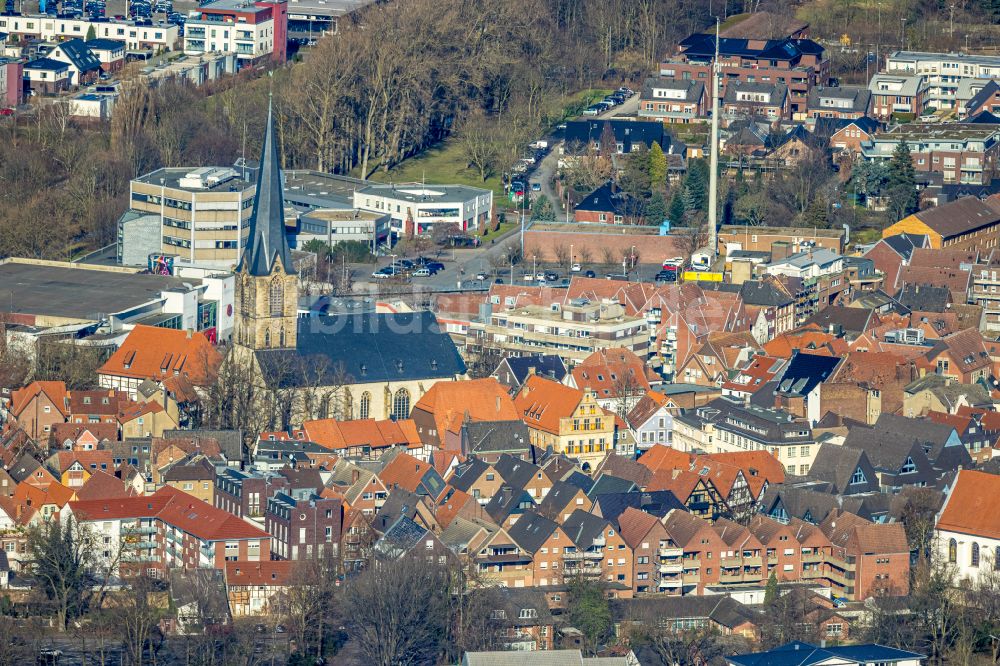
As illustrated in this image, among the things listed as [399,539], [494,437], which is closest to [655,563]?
[399,539]

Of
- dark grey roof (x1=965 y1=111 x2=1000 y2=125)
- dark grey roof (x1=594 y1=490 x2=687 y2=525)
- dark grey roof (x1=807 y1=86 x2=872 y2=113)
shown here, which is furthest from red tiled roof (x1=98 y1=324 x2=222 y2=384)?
dark grey roof (x1=807 y1=86 x2=872 y2=113)

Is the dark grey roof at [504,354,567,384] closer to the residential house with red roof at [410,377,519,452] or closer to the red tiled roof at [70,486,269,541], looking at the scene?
the residential house with red roof at [410,377,519,452]

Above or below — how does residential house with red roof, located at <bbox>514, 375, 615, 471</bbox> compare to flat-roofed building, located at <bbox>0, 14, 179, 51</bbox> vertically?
below

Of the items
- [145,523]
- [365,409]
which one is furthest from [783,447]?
[145,523]

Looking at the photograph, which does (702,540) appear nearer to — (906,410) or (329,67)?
(906,410)

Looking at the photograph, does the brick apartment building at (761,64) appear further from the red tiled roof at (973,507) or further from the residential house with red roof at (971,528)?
the residential house with red roof at (971,528)

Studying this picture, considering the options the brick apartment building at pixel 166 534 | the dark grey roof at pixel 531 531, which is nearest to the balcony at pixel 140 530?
the brick apartment building at pixel 166 534

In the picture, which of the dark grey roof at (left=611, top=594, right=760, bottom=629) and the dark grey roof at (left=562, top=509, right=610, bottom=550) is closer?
the dark grey roof at (left=611, top=594, right=760, bottom=629)
